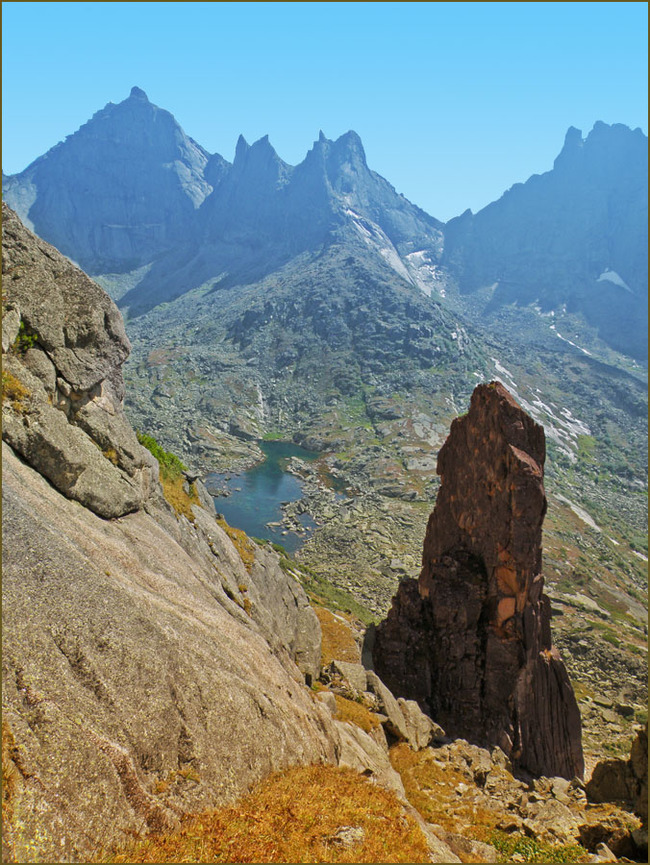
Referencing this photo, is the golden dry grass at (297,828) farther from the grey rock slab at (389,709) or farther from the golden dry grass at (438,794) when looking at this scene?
the grey rock slab at (389,709)

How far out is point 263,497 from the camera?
4589 inches

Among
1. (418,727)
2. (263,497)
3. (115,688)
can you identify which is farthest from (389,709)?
(263,497)

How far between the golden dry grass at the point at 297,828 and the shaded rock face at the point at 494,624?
17735 millimetres

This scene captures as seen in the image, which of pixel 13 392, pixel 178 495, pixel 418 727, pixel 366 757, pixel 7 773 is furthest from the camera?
pixel 178 495

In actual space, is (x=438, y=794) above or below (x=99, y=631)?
below

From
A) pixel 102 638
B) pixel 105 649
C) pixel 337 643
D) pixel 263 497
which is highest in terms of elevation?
pixel 102 638

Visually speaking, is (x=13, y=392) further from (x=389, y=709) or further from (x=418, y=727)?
(x=418, y=727)

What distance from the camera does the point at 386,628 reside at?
3512 cm

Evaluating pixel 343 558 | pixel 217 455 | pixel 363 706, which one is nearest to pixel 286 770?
pixel 363 706

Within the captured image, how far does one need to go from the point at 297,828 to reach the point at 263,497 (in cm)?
10577

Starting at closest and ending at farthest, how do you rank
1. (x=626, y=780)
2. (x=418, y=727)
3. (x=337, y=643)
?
(x=626, y=780), (x=418, y=727), (x=337, y=643)

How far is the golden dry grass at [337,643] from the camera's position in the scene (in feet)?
119

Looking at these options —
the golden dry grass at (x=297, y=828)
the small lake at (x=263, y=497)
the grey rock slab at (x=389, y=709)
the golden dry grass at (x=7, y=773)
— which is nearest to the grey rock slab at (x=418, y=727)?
the grey rock slab at (x=389, y=709)

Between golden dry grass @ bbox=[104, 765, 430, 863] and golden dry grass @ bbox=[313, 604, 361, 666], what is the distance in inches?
769
